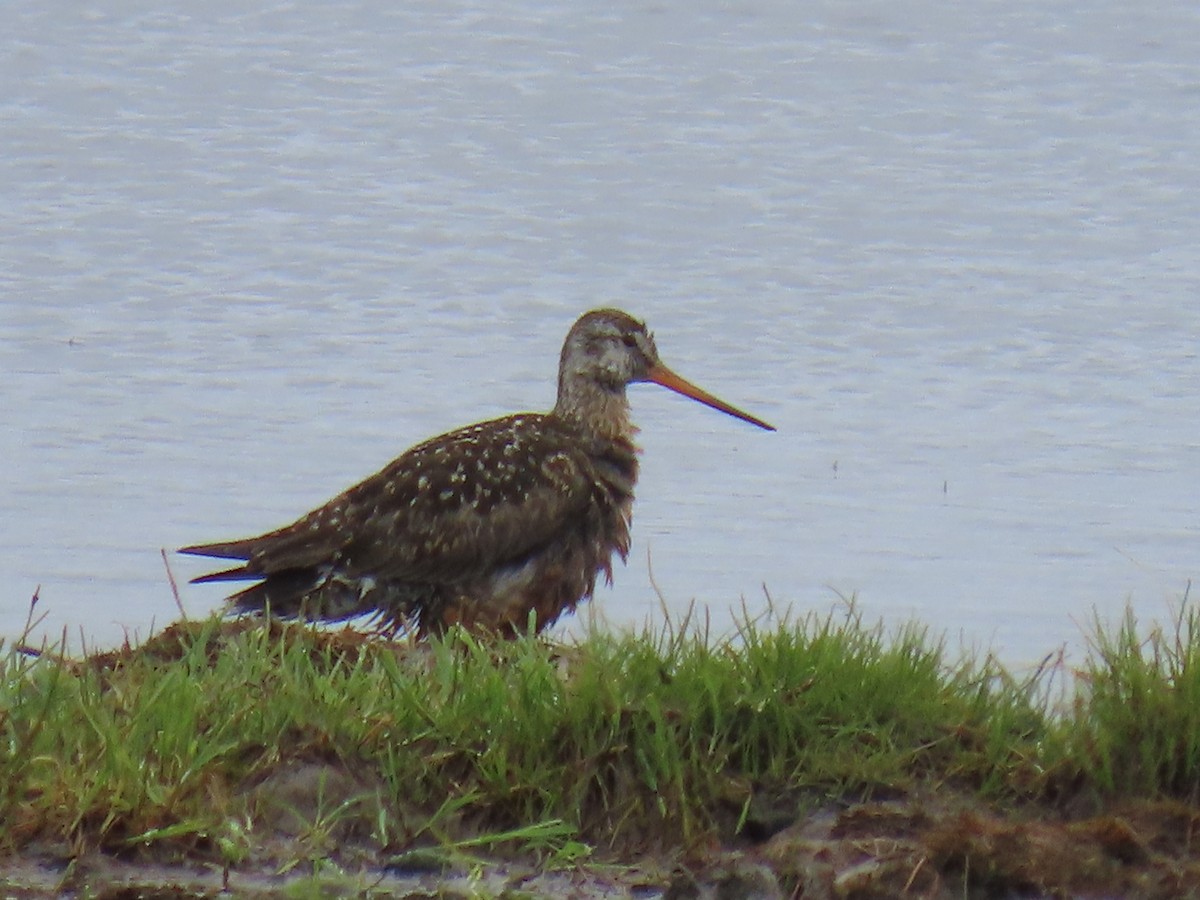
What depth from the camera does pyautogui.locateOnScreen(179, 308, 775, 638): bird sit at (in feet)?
25.1

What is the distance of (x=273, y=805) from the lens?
5555mm

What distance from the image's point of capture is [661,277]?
1212cm

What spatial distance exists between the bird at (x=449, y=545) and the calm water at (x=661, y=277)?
56cm

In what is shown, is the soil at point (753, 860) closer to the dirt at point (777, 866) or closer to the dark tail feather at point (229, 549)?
the dirt at point (777, 866)

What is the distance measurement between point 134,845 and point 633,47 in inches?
452

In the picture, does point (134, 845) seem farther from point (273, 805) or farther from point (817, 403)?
point (817, 403)

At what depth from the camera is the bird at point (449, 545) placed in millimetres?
7656

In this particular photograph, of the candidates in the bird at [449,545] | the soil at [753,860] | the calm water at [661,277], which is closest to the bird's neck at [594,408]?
the bird at [449,545]

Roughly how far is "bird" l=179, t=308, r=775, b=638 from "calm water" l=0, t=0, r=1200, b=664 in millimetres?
564

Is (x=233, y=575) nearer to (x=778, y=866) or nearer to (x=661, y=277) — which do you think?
(x=778, y=866)

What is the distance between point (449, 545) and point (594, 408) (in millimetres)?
→ 949

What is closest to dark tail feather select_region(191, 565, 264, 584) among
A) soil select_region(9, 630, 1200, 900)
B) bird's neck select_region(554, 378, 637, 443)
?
bird's neck select_region(554, 378, 637, 443)

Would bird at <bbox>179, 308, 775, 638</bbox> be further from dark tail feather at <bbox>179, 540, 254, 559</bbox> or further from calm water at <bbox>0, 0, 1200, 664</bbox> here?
calm water at <bbox>0, 0, 1200, 664</bbox>

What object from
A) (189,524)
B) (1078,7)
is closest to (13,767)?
(189,524)
